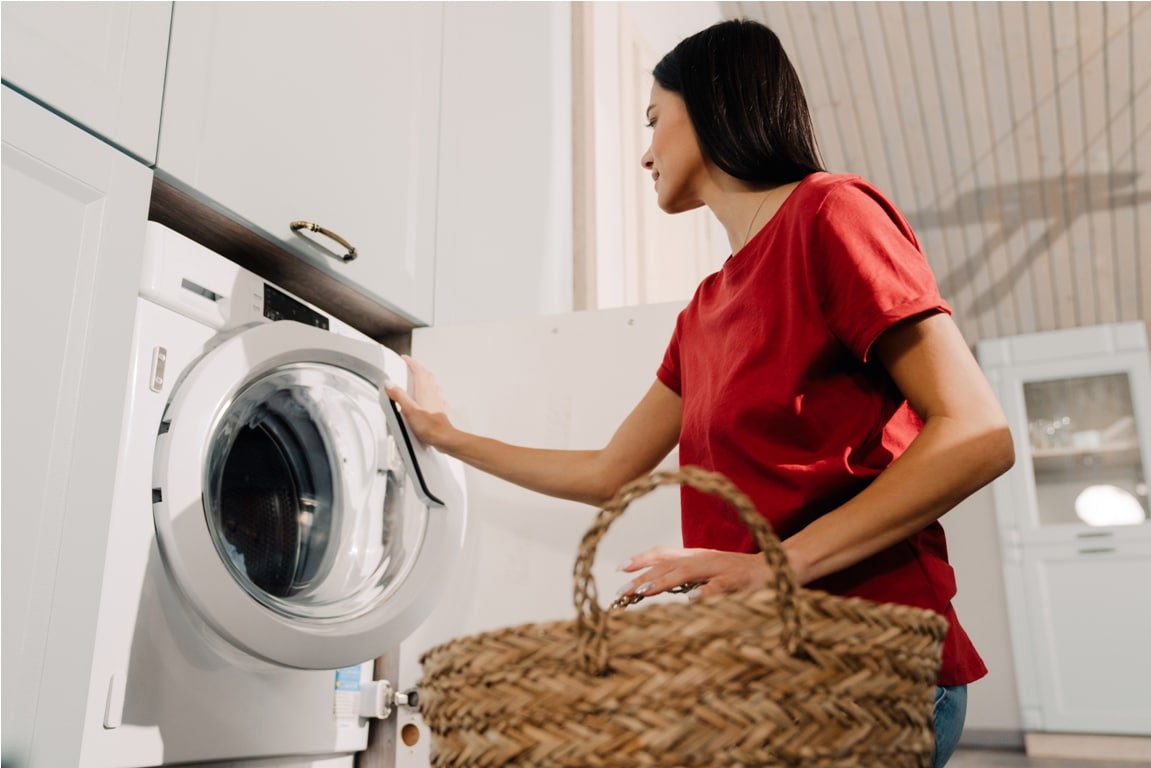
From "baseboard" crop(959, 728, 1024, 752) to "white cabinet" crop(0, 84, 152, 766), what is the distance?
4.32 m

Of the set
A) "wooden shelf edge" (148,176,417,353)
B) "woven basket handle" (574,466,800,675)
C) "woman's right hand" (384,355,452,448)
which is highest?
"wooden shelf edge" (148,176,417,353)

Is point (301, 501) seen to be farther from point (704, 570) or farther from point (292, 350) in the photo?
point (704, 570)

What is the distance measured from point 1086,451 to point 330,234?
4155mm

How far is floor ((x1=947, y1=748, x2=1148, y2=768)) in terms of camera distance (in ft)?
12.1

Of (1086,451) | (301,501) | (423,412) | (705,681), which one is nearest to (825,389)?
(705,681)

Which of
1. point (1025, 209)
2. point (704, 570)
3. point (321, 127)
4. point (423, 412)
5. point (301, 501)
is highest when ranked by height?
point (1025, 209)

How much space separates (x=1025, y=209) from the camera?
13.7 feet

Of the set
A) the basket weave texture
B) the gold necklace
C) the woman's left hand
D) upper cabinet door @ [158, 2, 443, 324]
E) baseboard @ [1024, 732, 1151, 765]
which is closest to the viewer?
the basket weave texture

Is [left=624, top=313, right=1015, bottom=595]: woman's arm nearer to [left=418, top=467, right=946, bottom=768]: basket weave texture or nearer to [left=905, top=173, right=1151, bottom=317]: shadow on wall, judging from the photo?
[left=418, top=467, right=946, bottom=768]: basket weave texture

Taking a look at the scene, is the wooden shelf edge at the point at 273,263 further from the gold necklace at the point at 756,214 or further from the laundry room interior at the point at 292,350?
the gold necklace at the point at 756,214

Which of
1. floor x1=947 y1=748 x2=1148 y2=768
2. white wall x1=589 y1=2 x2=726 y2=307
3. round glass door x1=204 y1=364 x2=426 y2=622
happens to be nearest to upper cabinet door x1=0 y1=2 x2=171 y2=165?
round glass door x1=204 y1=364 x2=426 y2=622

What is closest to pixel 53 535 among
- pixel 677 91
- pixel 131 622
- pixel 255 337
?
pixel 131 622

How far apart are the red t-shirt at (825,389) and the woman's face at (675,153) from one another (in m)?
0.17

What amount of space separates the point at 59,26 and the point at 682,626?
0.86 m
